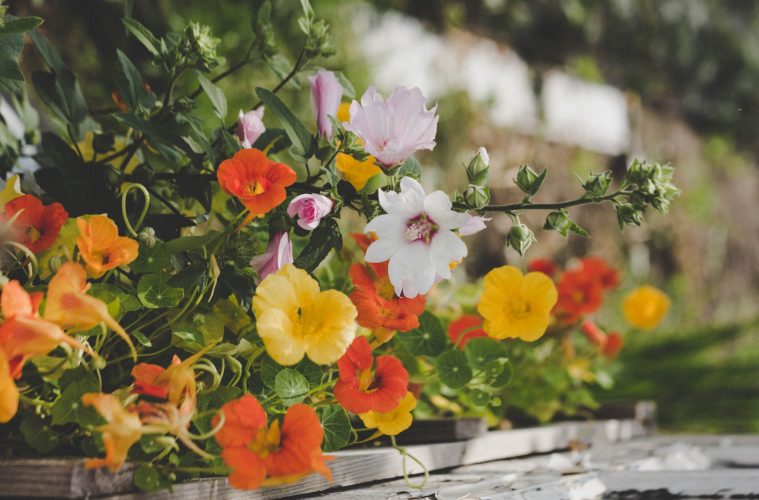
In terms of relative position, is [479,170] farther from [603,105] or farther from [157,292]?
[603,105]

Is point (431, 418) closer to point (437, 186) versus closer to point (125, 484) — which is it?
point (125, 484)

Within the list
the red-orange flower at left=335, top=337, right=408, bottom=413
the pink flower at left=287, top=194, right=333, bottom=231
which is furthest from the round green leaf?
the pink flower at left=287, top=194, right=333, bottom=231

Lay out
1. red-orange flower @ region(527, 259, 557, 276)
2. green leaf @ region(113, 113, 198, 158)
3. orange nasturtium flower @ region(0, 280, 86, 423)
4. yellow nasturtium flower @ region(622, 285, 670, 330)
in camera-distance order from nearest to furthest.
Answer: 1. orange nasturtium flower @ region(0, 280, 86, 423)
2. green leaf @ region(113, 113, 198, 158)
3. red-orange flower @ region(527, 259, 557, 276)
4. yellow nasturtium flower @ region(622, 285, 670, 330)

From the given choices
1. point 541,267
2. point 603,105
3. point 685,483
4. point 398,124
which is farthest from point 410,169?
point 603,105

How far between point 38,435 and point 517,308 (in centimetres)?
47

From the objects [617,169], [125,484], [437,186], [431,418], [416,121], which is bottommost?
[125,484]

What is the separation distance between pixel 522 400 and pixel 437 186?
1766mm

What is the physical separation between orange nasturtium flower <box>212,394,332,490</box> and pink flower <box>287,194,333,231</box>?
165 mm

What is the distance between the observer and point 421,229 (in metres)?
0.68

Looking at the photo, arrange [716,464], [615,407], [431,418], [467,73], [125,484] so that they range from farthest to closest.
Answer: [467,73] → [615,407] → [716,464] → [431,418] → [125,484]

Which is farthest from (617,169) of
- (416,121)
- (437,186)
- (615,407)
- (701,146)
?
(416,121)

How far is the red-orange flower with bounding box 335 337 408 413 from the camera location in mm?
681

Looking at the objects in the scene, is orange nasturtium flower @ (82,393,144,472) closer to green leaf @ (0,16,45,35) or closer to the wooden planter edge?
the wooden planter edge

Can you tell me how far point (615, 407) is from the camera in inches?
60.7
